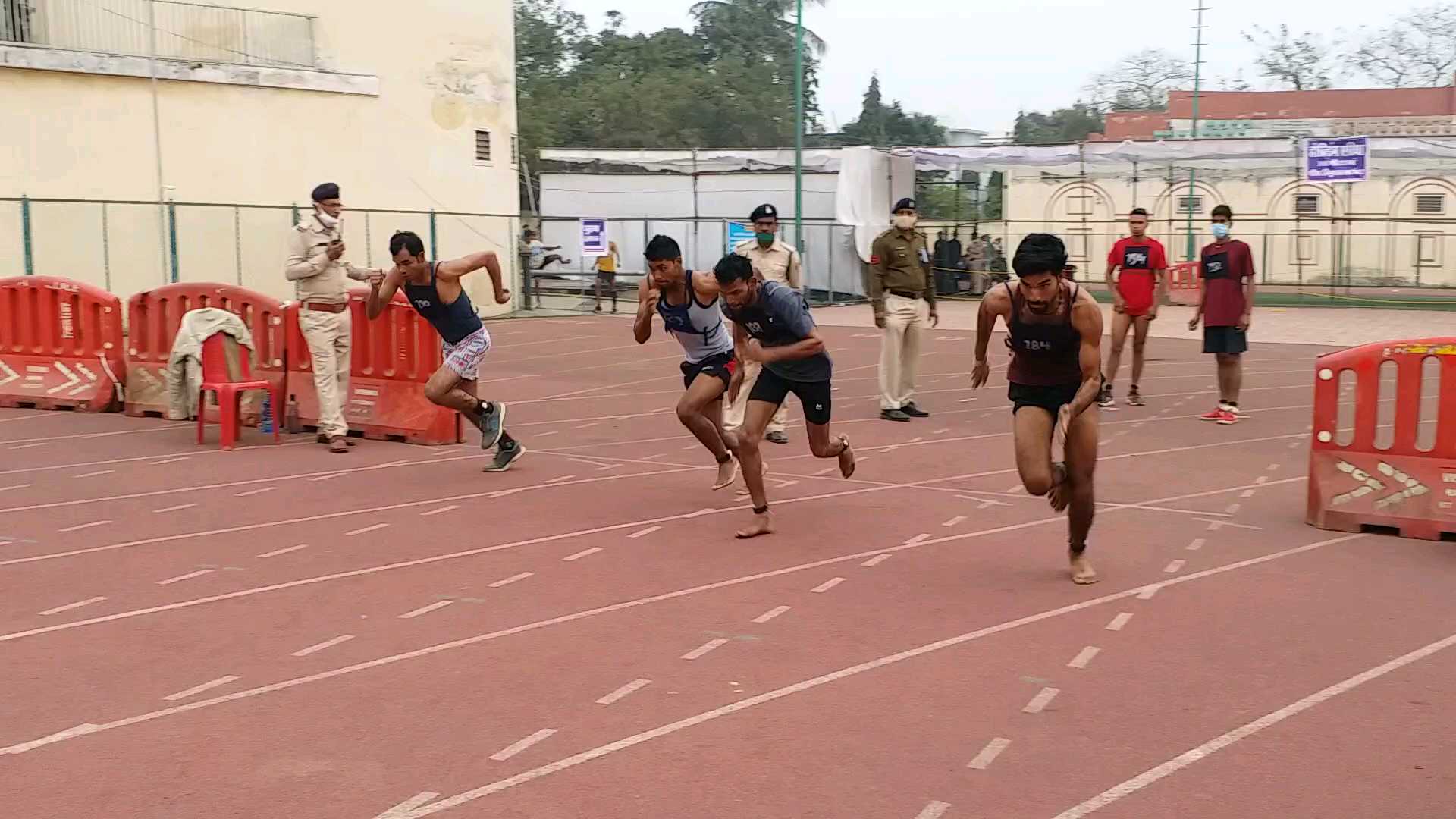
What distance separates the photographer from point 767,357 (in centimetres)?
819

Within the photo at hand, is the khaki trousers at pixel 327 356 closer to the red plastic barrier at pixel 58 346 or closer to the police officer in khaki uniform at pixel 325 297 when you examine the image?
the police officer in khaki uniform at pixel 325 297

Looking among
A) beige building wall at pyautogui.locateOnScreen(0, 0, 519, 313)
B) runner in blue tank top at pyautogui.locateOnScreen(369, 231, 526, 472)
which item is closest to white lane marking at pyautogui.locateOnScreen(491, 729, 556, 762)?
runner in blue tank top at pyautogui.locateOnScreen(369, 231, 526, 472)

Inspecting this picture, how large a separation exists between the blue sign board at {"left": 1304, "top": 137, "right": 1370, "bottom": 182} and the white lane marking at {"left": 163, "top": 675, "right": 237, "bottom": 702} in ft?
85.9

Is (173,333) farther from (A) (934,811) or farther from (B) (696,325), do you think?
(A) (934,811)

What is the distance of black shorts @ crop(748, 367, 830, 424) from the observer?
848cm

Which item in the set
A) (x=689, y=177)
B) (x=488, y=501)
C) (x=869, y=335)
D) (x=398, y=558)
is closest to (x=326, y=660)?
(x=398, y=558)

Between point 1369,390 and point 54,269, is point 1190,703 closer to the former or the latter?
point 1369,390

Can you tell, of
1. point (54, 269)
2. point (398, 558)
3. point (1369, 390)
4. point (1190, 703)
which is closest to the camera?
point (1190, 703)

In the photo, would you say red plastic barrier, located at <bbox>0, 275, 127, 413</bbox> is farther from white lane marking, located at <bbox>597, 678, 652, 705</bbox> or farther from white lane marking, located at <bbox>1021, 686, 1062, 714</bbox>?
white lane marking, located at <bbox>1021, 686, 1062, 714</bbox>

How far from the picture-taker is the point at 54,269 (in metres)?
22.1

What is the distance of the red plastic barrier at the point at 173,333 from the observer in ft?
41.4

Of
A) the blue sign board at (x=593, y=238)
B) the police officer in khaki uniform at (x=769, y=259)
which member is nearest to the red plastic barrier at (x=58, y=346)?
the police officer in khaki uniform at (x=769, y=259)

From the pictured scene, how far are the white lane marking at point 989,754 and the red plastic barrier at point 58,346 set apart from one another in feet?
36.6

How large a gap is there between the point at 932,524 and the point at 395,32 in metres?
21.9
